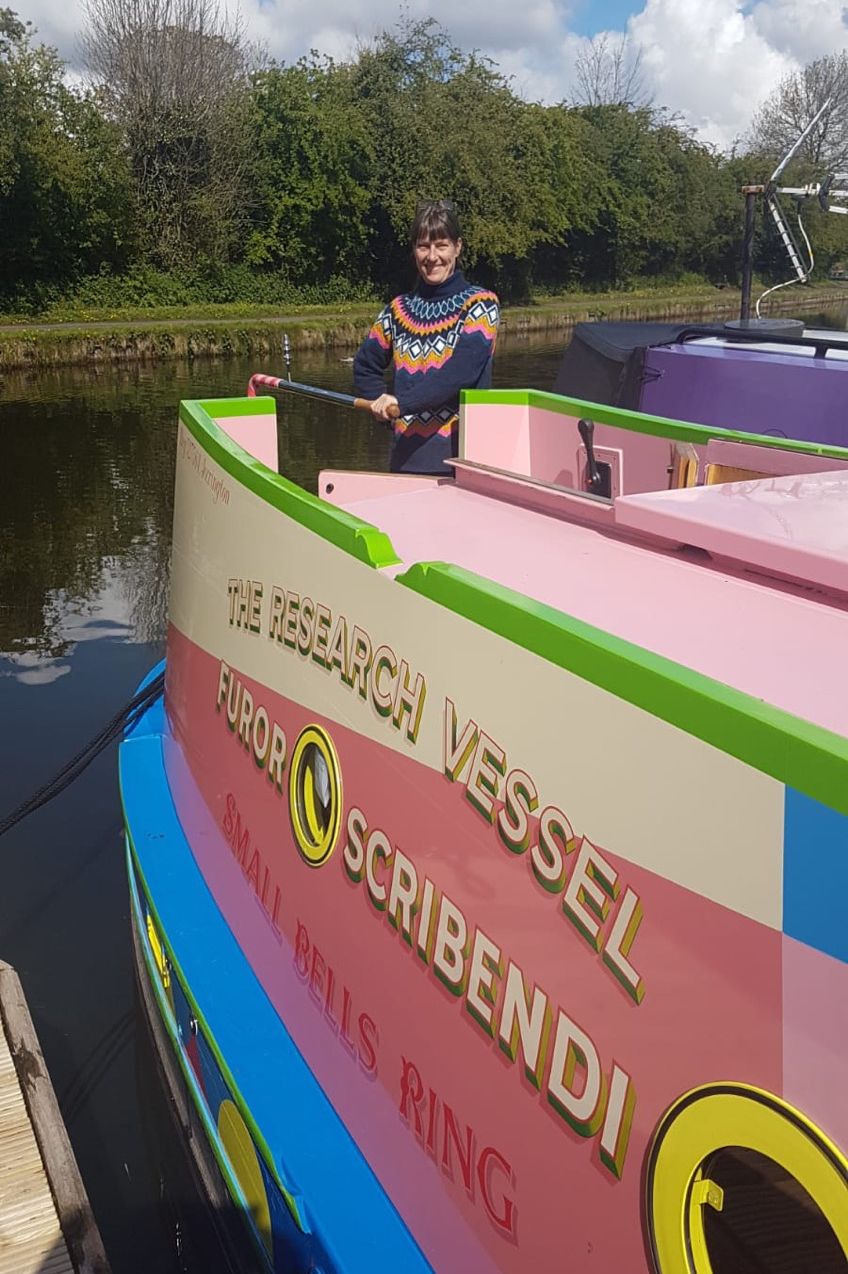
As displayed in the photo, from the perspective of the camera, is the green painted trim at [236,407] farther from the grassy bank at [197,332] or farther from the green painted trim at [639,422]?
the grassy bank at [197,332]

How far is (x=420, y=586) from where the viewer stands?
5.87 ft

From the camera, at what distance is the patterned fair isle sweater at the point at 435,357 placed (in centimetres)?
378

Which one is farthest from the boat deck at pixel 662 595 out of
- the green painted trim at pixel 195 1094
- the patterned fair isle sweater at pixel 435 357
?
the green painted trim at pixel 195 1094

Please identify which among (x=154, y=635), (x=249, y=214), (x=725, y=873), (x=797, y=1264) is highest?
(x=249, y=214)

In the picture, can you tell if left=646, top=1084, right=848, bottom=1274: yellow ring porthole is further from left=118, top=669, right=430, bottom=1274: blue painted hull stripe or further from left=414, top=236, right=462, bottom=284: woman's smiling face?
left=414, top=236, right=462, bottom=284: woman's smiling face

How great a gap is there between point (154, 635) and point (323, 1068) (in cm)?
536

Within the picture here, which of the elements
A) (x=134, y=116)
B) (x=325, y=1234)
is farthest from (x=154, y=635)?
(x=134, y=116)

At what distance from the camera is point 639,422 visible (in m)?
3.56

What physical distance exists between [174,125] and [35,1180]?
105 feet

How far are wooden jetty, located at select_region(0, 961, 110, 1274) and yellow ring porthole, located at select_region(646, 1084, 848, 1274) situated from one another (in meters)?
1.66

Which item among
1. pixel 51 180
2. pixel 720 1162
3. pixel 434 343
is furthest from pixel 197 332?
pixel 720 1162

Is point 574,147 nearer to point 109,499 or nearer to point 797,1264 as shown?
point 109,499

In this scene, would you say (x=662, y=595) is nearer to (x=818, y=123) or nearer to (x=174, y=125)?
(x=818, y=123)

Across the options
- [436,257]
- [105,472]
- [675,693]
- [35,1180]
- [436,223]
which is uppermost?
[436,223]
